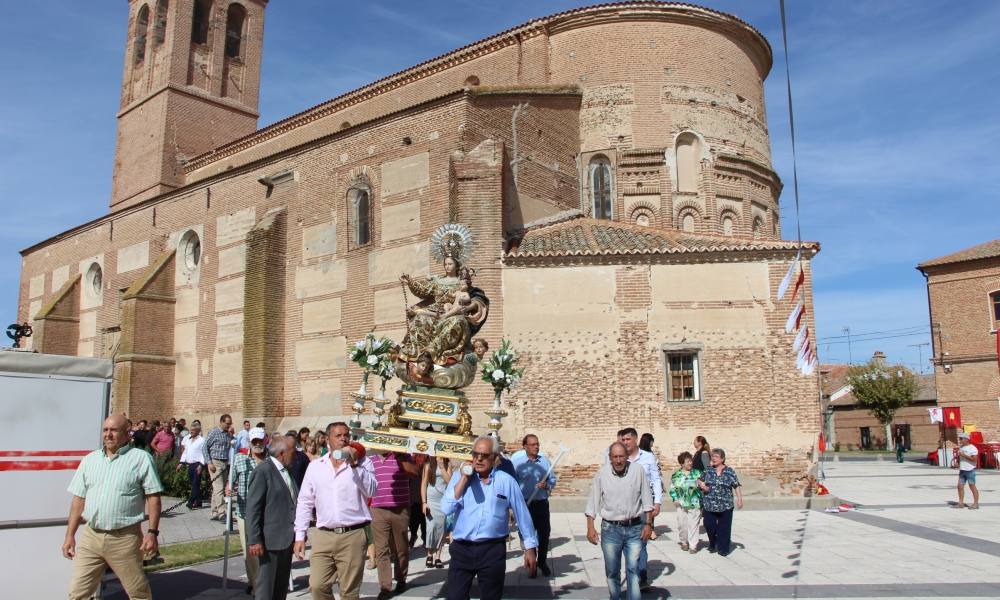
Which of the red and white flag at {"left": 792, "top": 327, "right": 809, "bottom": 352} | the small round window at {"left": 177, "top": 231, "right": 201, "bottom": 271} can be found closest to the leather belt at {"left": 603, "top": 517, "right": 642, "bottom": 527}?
the red and white flag at {"left": 792, "top": 327, "right": 809, "bottom": 352}

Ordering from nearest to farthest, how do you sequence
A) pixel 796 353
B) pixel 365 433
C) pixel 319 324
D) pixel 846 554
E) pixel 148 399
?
pixel 365 433, pixel 846 554, pixel 796 353, pixel 319 324, pixel 148 399

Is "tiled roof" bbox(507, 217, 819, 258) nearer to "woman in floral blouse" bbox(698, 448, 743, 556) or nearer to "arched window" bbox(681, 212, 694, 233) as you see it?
"arched window" bbox(681, 212, 694, 233)

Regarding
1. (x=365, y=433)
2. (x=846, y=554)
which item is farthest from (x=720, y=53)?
(x=365, y=433)

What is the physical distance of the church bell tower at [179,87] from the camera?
105 ft

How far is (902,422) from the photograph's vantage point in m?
47.7

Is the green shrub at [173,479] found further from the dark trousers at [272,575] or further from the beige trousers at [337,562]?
the beige trousers at [337,562]

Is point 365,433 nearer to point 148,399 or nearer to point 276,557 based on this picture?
point 276,557

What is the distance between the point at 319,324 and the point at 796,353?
11.5 meters

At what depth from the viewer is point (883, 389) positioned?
4328 centimetres

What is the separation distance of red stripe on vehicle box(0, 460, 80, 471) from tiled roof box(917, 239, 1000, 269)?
112ft

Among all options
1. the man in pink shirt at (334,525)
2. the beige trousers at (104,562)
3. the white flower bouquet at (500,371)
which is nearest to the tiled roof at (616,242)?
the white flower bouquet at (500,371)

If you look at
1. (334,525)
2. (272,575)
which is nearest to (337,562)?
(334,525)

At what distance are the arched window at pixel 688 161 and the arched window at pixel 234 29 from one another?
72.3ft

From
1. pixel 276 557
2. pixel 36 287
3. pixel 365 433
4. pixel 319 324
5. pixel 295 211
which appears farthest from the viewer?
pixel 36 287
